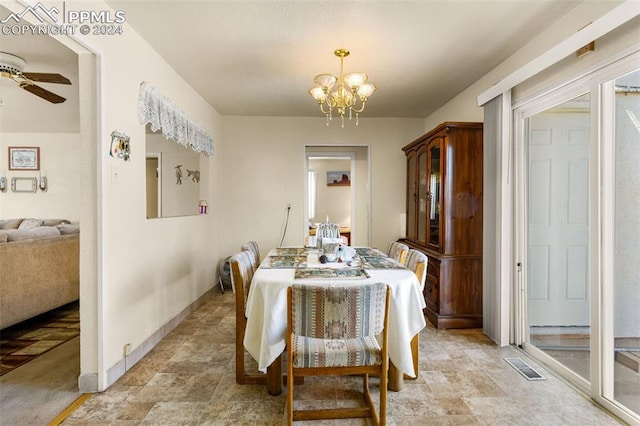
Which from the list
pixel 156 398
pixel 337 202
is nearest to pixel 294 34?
pixel 156 398

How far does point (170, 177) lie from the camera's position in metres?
3.19

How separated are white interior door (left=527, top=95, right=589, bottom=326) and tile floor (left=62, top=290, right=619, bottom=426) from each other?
21.5 inches

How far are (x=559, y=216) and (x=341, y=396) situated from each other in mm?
2247

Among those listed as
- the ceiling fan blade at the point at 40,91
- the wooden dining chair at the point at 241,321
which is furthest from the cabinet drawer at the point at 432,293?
the ceiling fan blade at the point at 40,91

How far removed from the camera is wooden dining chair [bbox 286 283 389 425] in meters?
1.50

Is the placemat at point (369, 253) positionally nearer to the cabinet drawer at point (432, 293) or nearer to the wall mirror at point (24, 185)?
the cabinet drawer at point (432, 293)

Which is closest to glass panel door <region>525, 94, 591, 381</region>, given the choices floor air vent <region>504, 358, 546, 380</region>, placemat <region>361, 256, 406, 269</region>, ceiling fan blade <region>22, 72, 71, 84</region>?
floor air vent <region>504, 358, 546, 380</region>

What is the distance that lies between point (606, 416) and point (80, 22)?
153 inches

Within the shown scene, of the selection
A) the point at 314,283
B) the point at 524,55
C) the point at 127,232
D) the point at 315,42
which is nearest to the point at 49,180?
the point at 127,232

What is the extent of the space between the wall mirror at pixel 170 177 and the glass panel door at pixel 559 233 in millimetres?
3336

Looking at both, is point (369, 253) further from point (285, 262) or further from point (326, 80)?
point (326, 80)

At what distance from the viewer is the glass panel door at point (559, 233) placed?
2357 mm

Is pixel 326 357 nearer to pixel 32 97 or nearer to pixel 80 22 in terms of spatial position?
pixel 80 22

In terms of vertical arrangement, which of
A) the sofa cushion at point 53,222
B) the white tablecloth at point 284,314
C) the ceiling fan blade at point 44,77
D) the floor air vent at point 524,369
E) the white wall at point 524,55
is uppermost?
the white wall at point 524,55
